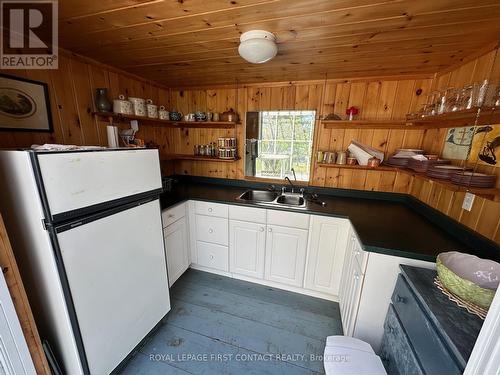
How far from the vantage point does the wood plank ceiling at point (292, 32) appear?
3.18 ft

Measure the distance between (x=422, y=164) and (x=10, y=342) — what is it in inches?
101

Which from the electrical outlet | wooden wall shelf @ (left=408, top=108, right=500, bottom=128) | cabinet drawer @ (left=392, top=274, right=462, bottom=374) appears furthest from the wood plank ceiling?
cabinet drawer @ (left=392, top=274, right=462, bottom=374)

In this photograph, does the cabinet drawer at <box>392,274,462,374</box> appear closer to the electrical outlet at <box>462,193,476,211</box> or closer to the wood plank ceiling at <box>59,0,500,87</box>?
the electrical outlet at <box>462,193,476,211</box>

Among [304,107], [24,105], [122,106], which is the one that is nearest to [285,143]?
[304,107]

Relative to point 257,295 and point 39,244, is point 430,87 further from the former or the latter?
point 39,244

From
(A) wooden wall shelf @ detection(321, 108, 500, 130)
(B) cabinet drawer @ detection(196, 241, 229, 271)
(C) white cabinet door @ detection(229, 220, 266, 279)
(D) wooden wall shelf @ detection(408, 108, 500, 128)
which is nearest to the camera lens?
(D) wooden wall shelf @ detection(408, 108, 500, 128)

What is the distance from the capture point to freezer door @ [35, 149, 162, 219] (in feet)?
2.88

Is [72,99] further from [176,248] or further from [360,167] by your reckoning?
[360,167]

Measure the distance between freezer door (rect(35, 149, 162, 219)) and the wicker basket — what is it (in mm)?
1642

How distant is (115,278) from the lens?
121 cm

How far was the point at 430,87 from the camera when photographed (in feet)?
6.07

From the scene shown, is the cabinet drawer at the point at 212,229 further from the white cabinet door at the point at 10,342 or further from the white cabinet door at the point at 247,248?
the white cabinet door at the point at 10,342

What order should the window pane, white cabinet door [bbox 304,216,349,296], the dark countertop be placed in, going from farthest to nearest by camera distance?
the window pane, white cabinet door [bbox 304,216,349,296], the dark countertop

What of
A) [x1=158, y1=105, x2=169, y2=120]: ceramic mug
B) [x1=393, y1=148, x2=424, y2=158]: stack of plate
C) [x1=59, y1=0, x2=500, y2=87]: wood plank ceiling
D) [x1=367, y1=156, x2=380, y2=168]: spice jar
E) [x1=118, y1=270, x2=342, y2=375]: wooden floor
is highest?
[x1=59, y1=0, x2=500, y2=87]: wood plank ceiling
